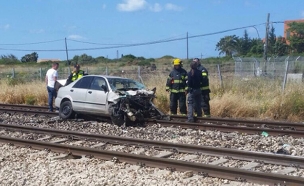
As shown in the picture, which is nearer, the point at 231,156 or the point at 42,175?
the point at 42,175

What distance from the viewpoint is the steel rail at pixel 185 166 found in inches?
293

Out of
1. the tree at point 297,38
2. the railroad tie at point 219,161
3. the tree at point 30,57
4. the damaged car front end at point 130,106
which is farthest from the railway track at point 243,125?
the tree at point 30,57

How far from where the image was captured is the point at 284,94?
17.4 meters

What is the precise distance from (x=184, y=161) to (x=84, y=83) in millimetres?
7509

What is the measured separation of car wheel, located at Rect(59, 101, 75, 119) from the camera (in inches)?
614

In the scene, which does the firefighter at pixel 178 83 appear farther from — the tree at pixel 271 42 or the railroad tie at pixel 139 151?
the tree at pixel 271 42

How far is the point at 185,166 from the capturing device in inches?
334

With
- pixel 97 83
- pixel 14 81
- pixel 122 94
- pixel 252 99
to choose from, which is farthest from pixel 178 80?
pixel 14 81

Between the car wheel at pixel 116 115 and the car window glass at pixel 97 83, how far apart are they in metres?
1.11

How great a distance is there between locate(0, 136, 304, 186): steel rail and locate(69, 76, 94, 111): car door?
13.9 ft

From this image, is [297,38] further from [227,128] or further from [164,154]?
[164,154]

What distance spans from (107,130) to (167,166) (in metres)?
5.11

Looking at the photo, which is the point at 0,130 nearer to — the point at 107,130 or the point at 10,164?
the point at 107,130

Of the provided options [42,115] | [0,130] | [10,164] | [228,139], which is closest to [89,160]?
[10,164]
